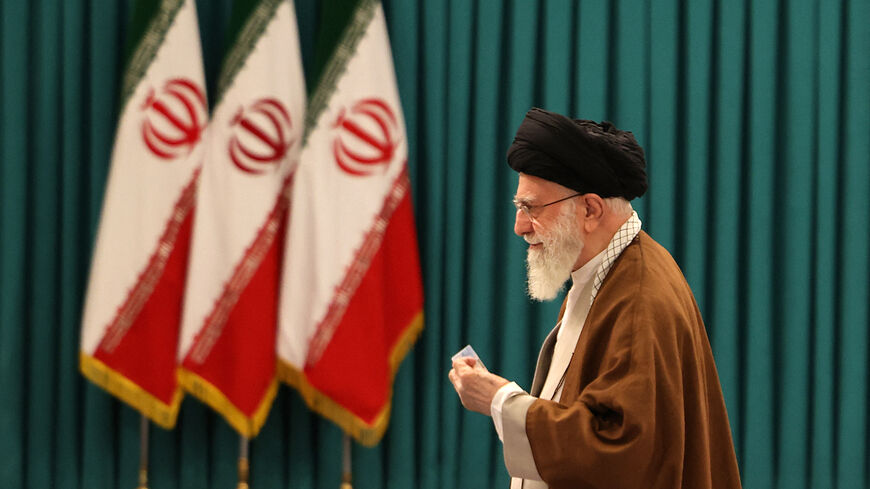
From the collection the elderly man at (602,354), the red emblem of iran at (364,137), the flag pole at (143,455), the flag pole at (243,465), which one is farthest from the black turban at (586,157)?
the flag pole at (143,455)

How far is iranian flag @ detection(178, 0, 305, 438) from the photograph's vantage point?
10.4 feet

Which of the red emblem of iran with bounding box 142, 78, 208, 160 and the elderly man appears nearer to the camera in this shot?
the elderly man

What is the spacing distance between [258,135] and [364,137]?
1.29 ft

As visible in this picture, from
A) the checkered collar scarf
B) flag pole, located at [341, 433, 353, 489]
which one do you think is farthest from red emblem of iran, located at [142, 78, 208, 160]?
the checkered collar scarf

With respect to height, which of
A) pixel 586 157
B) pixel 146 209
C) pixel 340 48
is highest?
pixel 340 48

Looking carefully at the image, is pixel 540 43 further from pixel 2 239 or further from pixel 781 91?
pixel 2 239

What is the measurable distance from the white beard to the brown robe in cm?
14

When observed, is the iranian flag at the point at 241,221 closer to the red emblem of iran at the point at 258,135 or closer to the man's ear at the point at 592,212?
the red emblem of iran at the point at 258,135

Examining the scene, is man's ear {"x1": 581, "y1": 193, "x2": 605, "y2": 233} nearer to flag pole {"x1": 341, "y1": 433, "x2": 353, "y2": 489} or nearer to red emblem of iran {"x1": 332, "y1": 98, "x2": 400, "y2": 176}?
red emblem of iran {"x1": 332, "y1": 98, "x2": 400, "y2": 176}

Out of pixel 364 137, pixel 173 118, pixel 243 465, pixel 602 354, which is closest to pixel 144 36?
pixel 173 118

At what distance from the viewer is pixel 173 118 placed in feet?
10.4

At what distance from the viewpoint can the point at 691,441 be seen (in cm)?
177

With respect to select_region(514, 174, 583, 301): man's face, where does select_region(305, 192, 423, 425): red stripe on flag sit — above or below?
below

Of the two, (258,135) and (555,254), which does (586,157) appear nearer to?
(555,254)
